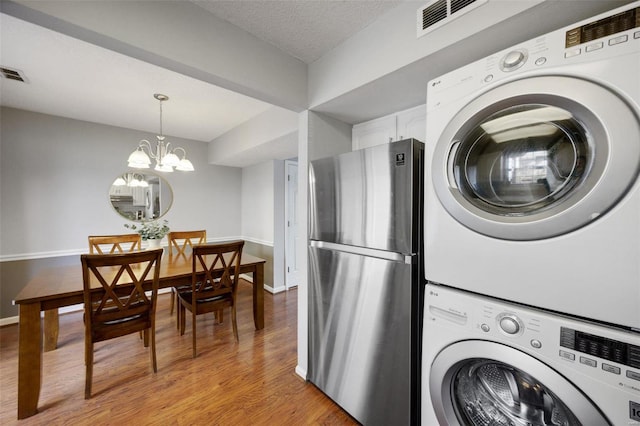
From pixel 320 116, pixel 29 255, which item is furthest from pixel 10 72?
pixel 320 116

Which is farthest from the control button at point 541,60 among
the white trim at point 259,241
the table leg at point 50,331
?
the table leg at point 50,331

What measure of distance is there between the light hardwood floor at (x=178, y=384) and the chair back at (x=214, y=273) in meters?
0.52

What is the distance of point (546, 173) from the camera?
2.70 ft

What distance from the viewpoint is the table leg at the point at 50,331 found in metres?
2.27

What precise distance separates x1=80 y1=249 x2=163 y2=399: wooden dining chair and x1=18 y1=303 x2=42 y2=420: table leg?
0.23 metres

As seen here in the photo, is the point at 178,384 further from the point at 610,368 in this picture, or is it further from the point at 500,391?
the point at 610,368

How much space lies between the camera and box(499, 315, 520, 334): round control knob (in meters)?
0.82

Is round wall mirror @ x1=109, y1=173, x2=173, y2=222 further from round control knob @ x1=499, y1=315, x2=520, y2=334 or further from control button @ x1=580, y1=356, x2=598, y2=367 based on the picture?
control button @ x1=580, y1=356, x2=598, y2=367

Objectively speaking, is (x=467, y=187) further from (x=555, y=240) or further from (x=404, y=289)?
(x=404, y=289)

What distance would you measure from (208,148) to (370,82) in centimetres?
353

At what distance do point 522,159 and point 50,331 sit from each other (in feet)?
12.2

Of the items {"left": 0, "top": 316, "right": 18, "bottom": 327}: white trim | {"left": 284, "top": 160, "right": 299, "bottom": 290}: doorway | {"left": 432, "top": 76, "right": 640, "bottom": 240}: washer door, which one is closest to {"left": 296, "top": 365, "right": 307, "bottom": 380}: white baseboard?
{"left": 432, "top": 76, "right": 640, "bottom": 240}: washer door

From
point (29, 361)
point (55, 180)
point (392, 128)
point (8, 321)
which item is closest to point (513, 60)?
point (392, 128)

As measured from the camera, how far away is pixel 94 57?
6.01 feet
